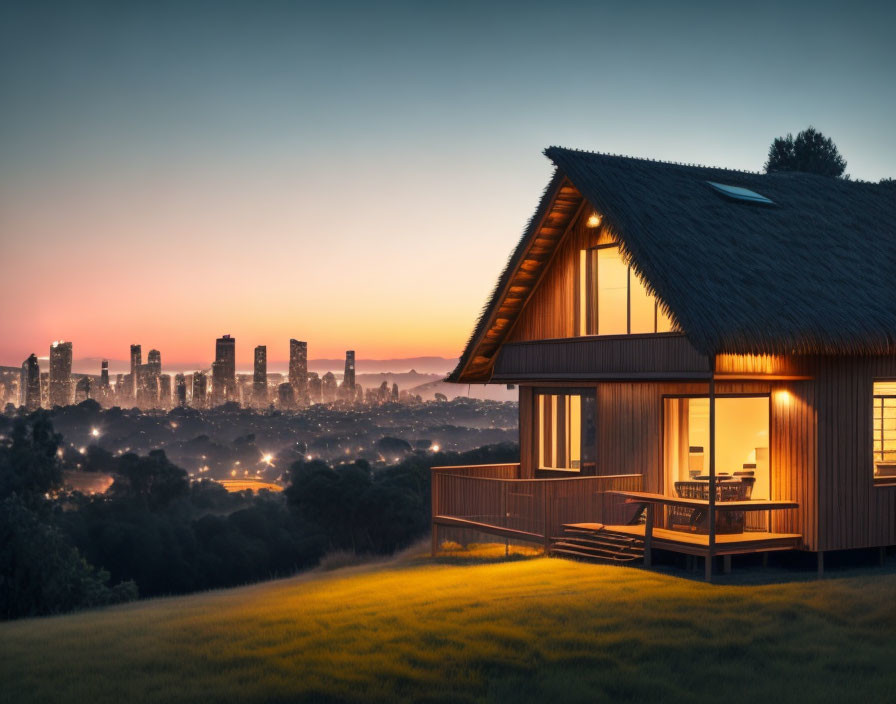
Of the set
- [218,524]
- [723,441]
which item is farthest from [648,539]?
[218,524]

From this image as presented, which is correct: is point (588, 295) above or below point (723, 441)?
above

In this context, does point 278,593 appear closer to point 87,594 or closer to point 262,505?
point 87,594

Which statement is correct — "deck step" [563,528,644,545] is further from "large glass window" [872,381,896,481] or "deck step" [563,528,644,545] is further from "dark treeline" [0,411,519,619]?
"dark treeline" [0,411,519,619]

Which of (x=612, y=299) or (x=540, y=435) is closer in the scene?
(x=612, y=299)

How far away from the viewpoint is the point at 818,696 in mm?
10727

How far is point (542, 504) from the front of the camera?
1881cm

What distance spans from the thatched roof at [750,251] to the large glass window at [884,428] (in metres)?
1.46

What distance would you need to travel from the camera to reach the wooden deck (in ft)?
53.4

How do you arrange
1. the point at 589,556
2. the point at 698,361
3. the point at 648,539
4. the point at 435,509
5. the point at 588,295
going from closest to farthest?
1. the point at 698,361
2. the point at 648,539
3. the point at 589,556
4. the point at 588,295
5. the point at 435,509

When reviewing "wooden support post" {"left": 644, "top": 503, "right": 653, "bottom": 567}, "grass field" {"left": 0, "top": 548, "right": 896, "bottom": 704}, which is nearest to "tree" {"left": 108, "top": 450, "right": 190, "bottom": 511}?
"grass field" {"left": 0, "top": 548, "right": 896, "bottom": 704}

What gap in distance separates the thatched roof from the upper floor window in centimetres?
127

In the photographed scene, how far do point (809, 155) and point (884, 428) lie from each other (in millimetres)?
25148

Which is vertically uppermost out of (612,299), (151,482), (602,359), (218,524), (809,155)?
(809,155)

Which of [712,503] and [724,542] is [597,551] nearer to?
[724,542]
